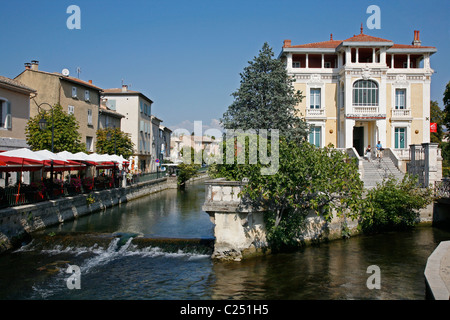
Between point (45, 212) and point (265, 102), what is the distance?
629 inches

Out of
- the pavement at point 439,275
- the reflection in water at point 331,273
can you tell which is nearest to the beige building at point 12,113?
the reflection in water at point 331,273

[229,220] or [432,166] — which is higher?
[432,166]

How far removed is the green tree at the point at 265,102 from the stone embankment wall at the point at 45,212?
36.2ft

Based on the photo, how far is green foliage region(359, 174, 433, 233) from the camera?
18.9 m

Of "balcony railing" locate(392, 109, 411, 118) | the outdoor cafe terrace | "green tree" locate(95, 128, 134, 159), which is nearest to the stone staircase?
"balcony railing" locate(392, 109, 411, 118)

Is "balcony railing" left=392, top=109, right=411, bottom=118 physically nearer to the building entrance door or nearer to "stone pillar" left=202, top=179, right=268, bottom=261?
the building entrance door

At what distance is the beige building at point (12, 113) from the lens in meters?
24.3

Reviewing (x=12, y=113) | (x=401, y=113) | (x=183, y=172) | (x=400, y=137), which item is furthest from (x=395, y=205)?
(x=183, y=172)

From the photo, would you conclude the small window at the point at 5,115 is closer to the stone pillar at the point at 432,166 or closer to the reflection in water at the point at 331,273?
the reflection in water at the point at 331,273

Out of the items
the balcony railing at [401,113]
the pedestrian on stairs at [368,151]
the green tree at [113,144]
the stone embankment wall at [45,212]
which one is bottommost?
the stone embankment wall at [45,212]

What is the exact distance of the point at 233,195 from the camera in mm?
14359

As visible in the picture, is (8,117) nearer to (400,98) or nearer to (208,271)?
(208,271)

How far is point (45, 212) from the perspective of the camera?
20062 mm
